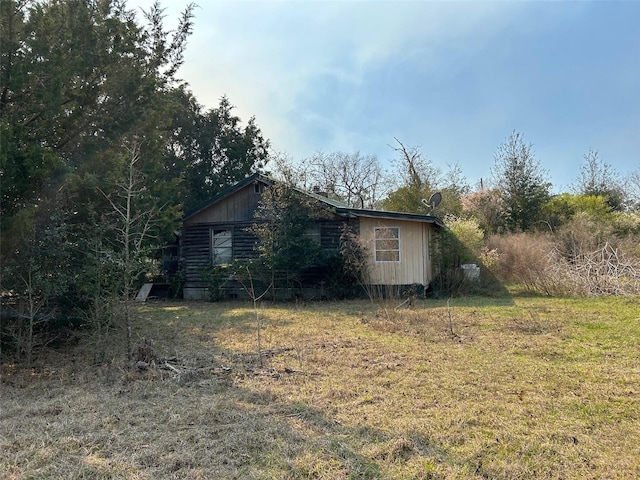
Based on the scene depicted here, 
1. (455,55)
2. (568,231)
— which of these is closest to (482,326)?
(455,55)

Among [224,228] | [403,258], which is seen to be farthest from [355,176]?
[403,258]

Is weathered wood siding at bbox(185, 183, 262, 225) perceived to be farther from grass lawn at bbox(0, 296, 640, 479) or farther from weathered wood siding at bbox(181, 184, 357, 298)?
grass lawn at bbox(0, 296, 640, 479)

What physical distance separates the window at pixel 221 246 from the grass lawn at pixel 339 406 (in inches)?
292

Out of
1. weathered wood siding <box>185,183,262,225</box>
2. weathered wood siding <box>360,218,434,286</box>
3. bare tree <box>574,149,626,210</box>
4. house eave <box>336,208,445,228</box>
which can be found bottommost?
weathered wood siding <box>360,218,434,286</box>

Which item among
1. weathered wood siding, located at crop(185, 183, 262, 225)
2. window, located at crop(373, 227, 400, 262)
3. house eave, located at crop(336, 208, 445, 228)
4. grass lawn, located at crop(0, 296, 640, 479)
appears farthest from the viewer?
weathered wood siding, located at crop(185, 183, 262, 225)

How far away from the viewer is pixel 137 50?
8852mm

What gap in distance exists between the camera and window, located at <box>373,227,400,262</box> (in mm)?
13484

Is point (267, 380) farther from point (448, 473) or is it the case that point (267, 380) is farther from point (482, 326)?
point (482, 326)

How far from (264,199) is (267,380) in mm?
8669

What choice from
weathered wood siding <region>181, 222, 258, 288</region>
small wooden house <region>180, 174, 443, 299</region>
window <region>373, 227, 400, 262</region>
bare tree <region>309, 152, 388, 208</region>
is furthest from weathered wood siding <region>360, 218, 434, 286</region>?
bare tree <region>309, 152, 388, 208</region>

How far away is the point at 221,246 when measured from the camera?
1493 centimetres

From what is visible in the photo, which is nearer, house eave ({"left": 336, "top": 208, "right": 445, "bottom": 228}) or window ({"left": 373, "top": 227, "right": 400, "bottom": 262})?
house eave ({"left": 336, "top": 208, "right": 445, "bottom": 228})

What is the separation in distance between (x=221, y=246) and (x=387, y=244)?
5990mm

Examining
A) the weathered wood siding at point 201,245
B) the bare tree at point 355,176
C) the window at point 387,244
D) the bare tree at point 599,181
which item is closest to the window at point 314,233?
the window at point 387,244
